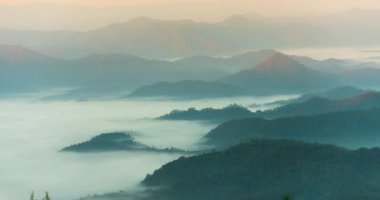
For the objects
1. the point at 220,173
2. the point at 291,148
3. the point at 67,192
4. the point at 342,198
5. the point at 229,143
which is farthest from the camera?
the point at 229,143

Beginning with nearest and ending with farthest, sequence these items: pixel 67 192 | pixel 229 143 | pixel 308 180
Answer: pixel 308 180
pixel 67 192
pixel 229 143

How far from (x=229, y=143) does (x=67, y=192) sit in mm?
44207

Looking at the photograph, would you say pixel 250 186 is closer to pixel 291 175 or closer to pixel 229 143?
pixel 291 175

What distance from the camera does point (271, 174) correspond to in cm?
12700

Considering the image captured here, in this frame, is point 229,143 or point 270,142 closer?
point 270,142

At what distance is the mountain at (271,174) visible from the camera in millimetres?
114688

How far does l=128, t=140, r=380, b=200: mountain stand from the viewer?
11469 centimetres

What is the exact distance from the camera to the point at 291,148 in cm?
13700

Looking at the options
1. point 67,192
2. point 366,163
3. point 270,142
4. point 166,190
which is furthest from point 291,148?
point 67,192

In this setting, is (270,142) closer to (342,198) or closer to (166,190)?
(166,190)

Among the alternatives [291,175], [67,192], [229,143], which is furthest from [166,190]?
[229,143]

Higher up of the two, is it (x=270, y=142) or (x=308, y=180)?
(x=270, y=142)

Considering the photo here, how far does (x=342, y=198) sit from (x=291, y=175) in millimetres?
20427

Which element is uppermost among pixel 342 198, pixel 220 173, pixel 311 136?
pixel 311 136
